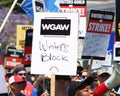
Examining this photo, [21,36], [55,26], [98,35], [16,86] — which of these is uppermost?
[55,26]

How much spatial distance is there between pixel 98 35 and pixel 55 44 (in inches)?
149

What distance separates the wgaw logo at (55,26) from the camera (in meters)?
9.44

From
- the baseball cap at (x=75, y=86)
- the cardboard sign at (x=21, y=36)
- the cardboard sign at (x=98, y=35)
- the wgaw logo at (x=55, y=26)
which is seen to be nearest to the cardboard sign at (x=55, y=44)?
the wgaw logo at (x=55, y=26)

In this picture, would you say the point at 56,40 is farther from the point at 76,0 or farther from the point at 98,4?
the point at 98,4

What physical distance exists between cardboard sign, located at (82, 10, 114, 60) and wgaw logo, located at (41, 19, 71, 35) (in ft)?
10.7

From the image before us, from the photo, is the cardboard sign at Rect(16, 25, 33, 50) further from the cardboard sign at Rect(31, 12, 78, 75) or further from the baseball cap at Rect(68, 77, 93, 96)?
the baseball cap at Rect(68, 77, 93, 96)

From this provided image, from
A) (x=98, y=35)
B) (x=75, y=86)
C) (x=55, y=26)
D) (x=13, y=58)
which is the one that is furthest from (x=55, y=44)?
(x=13, y=58)

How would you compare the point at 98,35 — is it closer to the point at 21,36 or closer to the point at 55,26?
the point at 55,26

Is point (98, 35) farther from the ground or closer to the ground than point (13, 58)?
farther from the ground

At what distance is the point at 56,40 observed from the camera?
9.42 m

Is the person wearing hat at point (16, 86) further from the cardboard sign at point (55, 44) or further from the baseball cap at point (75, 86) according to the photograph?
the baseball cap at point (75, 86)

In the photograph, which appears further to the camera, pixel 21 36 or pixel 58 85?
pixel 21 36

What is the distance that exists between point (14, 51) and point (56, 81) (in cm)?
1131

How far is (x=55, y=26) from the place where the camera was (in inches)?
374
